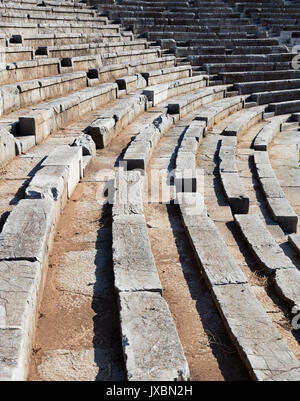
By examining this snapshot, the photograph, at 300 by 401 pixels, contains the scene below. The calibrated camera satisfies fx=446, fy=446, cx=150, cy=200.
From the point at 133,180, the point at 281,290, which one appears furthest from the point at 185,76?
the point at 281,290

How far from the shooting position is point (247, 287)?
167 inches

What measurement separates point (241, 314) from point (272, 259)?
1.64m

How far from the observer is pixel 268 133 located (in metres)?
11.7

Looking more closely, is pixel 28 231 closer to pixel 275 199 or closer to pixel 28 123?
pixel 28 123

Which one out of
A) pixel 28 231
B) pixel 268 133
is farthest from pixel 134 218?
pixel 268 133

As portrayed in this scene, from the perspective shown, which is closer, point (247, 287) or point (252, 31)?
point (247, 287)

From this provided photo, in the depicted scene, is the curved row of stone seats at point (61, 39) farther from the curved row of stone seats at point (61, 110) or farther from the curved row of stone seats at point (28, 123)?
the curved row of stone seats at point (61, 110)

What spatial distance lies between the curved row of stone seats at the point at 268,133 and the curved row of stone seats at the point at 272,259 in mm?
4420

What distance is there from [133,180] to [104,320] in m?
3.08

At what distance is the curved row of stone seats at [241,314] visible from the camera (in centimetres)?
322

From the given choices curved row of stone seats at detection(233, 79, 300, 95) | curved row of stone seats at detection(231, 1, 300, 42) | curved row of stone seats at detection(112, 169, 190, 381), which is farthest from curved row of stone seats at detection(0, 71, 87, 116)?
curved row of stone seats at detection(231, 1, 300, 42)

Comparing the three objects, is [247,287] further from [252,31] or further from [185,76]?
[252,31]

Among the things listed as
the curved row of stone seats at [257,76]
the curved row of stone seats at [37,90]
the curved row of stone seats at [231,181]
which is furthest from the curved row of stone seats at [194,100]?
the curved row of stone seats at [37,90]

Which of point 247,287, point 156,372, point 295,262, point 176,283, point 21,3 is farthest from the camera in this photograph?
point 21,3
